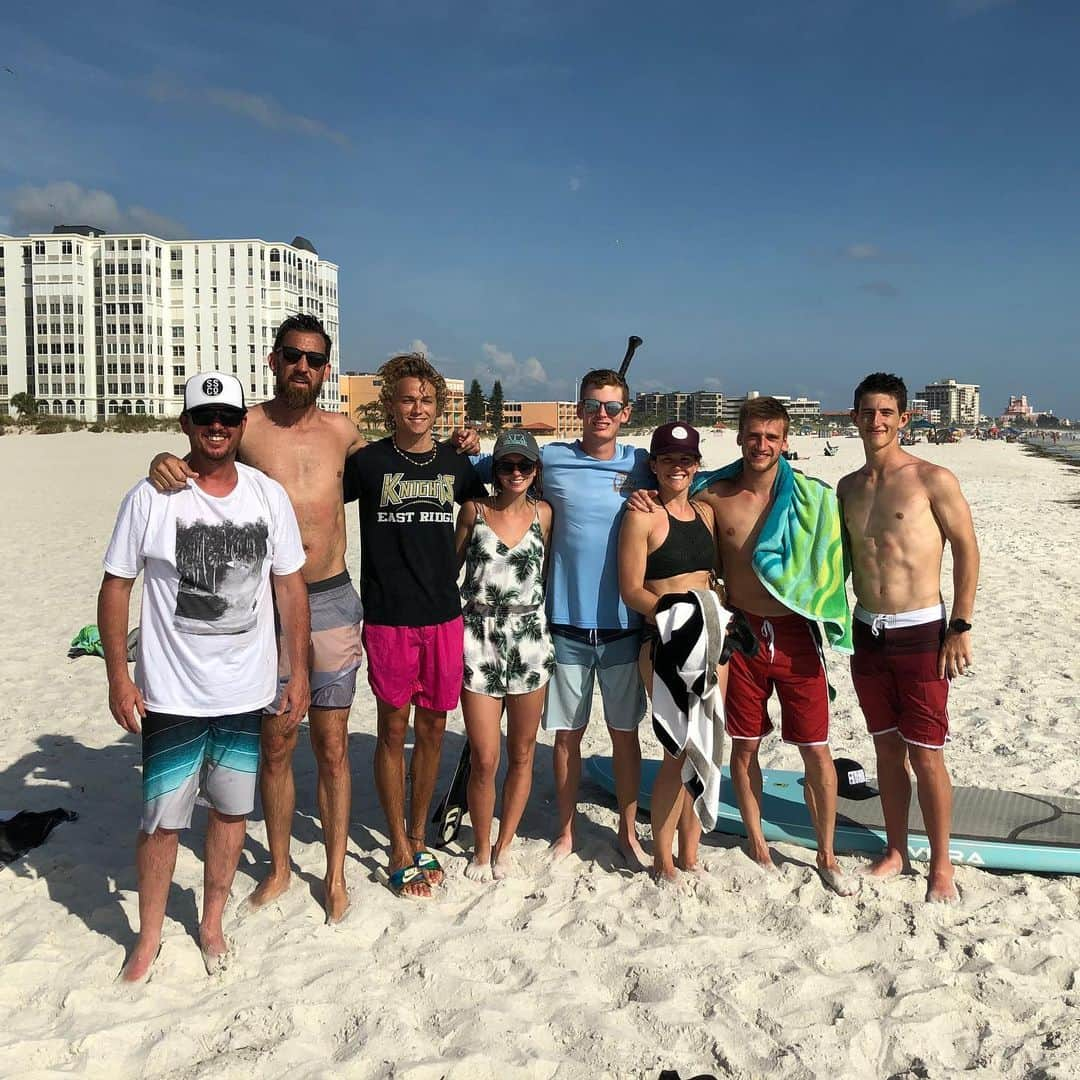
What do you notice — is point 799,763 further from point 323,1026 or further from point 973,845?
point 323,1026

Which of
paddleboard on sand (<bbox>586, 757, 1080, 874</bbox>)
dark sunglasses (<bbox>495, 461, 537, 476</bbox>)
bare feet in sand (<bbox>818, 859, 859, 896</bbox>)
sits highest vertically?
dark sunglasses (<bbox>495, 461, 537, 476</bbox>)

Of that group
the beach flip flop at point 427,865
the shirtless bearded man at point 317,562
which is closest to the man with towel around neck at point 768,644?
the beach flip flop at point 427,865

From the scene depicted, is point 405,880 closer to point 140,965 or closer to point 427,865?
point 427,865

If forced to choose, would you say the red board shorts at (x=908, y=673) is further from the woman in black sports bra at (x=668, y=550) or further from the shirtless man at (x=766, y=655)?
the woman in black sports bra at (x=668, y=550)

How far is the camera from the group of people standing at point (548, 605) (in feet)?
Result: 13.0

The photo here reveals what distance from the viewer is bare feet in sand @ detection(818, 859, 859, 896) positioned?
4.11m

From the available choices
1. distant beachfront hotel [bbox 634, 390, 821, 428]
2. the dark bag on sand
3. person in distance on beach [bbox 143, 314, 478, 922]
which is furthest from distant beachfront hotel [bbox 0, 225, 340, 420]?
person in distance on beach [bbox 143, 314, 478, 922]

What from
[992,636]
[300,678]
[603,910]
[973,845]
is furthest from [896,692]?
[992,636]

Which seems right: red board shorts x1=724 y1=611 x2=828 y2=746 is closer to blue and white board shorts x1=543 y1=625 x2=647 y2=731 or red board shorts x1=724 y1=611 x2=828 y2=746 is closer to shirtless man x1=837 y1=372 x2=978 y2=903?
shirtless man x1=837 y1=372 x2=978 y2=903

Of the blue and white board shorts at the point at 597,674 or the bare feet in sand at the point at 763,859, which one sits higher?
the blue and white board shorts at the point at 597,674

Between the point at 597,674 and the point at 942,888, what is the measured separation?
186 centimetres

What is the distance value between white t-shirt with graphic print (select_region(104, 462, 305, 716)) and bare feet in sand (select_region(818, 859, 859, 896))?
9.14 feet

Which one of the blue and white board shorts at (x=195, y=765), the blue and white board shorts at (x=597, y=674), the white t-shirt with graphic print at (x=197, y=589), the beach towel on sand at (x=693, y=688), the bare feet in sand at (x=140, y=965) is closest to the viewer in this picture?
the white t-shirt with graphic print at (x=197, y=589)

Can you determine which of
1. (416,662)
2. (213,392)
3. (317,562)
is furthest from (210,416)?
(416,662)
